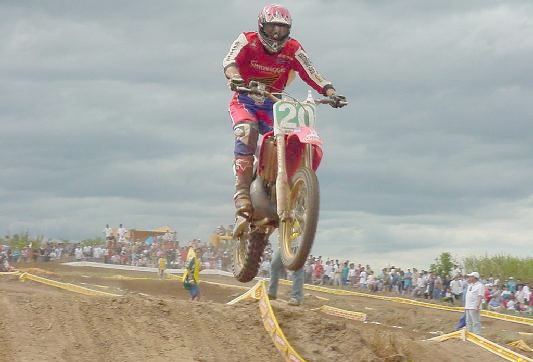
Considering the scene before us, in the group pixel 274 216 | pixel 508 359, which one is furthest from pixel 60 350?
pixel 508 359

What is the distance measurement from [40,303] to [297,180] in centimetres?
421

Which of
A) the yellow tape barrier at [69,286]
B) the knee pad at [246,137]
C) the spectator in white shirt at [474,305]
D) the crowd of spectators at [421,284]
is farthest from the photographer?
the crowd of spectators at [421,284]

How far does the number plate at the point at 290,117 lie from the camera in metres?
10.6

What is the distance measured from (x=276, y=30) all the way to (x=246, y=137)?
1.55 m

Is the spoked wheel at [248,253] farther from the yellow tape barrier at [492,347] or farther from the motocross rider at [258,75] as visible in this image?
the yellow tape barrier at [492,347]

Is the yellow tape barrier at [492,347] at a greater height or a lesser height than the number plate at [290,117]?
lesser

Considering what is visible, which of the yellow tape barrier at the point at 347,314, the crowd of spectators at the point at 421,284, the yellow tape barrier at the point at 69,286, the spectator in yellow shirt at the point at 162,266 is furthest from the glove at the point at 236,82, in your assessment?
the spectator in yellow shirt at the point at 162,266

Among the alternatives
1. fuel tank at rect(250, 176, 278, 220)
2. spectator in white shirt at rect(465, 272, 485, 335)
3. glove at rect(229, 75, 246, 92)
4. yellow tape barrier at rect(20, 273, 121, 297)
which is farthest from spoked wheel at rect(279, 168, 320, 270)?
yellow tape barrier at rect(20, 273, 121, 297)

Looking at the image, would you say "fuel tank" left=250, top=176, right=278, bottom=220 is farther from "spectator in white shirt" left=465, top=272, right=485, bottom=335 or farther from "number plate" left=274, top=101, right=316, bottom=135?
"spectator in white shirt" left=465, top=272, right=485, bottom=335

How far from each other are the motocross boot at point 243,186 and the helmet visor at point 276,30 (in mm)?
1742

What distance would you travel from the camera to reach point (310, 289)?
30.9 metres

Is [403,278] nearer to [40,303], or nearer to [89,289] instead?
[89,289]

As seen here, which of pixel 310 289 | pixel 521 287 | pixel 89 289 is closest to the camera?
pixel 89 289

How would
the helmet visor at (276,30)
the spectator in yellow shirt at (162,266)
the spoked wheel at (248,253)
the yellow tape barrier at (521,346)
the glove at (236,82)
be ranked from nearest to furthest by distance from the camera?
the glove at (236,82) → the helmet visor at (276,30) → the spoked wheel at (248,253) → the yellow tape barrier at (521,346) → the spectator in yellow shirt at (162,266)
